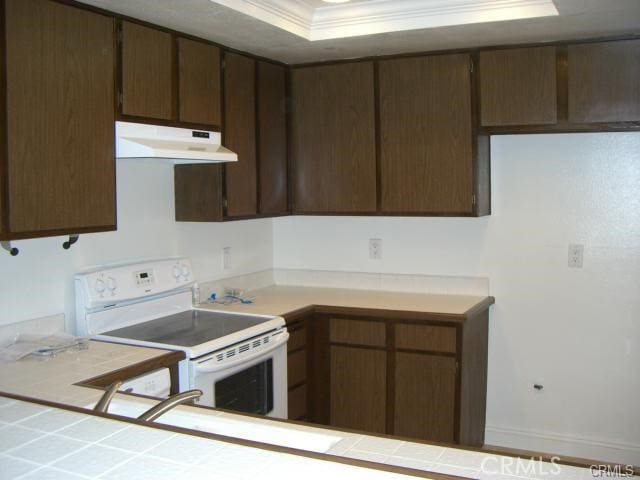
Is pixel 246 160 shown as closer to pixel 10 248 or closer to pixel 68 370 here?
pixel 10 248

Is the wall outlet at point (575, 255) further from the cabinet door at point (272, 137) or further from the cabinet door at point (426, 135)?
the cabinet door at point (272, 137)

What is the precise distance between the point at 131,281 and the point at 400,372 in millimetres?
1477

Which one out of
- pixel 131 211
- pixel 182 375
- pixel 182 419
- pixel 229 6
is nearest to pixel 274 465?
pixel 182 419

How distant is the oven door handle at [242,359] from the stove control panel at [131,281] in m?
0.59

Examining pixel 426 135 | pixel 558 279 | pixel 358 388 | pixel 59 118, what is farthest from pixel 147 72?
pixel 558 279

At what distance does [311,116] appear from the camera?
3939 mm

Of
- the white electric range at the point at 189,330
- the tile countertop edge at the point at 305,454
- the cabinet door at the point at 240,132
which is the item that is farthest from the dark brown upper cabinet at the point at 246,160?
the tile countertop edge at the point at 305,454

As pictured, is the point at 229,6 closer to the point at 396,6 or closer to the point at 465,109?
the point at 396,6

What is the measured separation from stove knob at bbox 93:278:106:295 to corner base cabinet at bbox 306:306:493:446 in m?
1.20

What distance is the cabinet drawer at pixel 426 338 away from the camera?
11.0ft

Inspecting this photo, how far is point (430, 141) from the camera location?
11.9 ft

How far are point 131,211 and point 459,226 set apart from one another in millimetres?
1891

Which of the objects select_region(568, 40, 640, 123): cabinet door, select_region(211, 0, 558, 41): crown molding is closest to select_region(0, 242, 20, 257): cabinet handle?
select_region(211, 0, 558, 41): crown molding

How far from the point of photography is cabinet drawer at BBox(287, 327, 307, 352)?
3.48 meters
